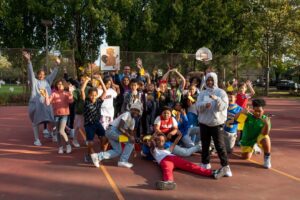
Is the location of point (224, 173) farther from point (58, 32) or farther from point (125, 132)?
point (58, 32)

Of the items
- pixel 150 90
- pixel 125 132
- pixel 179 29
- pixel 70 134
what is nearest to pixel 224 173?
pixel 125 132

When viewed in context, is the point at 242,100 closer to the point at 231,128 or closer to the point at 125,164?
the point at 231,128

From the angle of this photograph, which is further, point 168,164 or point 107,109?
point 107,109

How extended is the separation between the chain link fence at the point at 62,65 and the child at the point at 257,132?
36.9 feet

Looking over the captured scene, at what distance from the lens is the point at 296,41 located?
3058cm

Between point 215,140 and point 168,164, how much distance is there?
0.91 m

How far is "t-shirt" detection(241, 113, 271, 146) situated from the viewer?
24.0 ft

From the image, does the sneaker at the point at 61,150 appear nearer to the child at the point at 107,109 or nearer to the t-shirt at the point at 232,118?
the child at the point at 107,109

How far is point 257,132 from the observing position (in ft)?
24.1

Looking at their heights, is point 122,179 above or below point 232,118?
below

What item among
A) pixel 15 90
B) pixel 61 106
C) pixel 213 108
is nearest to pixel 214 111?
pixel 213 108

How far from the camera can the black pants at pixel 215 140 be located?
635cm

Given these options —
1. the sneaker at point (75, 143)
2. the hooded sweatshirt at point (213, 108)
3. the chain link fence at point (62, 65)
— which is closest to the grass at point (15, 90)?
the chain link fence at point (62, 65)

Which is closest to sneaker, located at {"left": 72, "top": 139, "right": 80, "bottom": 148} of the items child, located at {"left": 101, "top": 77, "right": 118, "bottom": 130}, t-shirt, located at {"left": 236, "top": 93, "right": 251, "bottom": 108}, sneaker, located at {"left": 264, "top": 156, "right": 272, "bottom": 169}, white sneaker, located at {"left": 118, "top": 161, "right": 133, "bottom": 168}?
child, located at {"left": 101, "top": 77, "right": 118, "bottom": 130}
